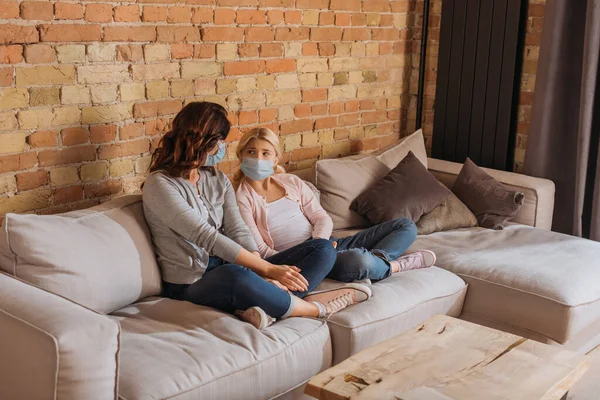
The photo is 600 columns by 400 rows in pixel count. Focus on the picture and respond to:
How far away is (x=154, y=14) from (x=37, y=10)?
0.54 meters

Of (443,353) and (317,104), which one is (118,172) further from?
(443,353)

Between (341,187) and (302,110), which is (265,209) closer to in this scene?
(341,187)

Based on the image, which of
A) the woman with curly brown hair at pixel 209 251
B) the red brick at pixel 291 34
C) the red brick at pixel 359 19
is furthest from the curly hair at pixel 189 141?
the red brick at pixel 359 19

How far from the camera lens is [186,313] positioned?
2.56m

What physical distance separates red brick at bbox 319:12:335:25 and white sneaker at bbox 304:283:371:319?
5.57 ft

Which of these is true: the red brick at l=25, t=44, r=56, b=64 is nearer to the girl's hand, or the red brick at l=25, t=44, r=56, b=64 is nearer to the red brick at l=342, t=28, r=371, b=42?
the girl's hand

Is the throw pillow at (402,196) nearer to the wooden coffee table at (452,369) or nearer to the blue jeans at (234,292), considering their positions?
the blue jeans at (234,292)

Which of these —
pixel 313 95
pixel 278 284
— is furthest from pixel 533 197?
pixel 278 284

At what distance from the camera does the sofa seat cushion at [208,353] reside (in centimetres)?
212

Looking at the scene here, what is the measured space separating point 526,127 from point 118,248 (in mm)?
2646

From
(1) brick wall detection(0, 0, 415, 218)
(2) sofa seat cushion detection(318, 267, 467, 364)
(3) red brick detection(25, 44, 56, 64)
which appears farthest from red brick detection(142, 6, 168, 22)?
(2) sofa seat cushion detection(318, 267, 467, 364)

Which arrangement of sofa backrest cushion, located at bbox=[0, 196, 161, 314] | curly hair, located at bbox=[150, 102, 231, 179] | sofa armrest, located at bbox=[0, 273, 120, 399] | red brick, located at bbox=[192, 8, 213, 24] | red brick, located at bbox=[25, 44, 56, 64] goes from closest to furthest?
1. sofa armrest, located at bbox=[0, 273, 120, 399]
2. sofa backrest cushion, located at bbox=[0, 196, 161, 314]
3. red brick, located at bbox=[25, 44, 56, 64]
4. curly hair, located at bbox=[150, 102, 231, 179]
5. red brick, located at bbox=[192, 8, 213, 24]

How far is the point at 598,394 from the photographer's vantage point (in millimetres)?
2988

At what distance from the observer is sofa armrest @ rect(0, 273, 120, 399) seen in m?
1.92
